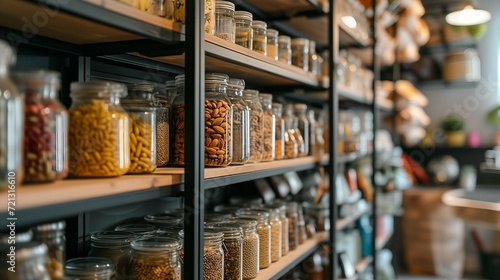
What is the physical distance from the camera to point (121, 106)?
1.01 meters

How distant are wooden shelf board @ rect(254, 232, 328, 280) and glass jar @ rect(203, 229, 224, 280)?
0.24 meters

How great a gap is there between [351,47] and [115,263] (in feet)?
7.39

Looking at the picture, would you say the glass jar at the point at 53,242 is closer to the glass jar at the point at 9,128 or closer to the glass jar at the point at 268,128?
the glass jar at the point at 9,128

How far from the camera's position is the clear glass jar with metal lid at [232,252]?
4.32ft

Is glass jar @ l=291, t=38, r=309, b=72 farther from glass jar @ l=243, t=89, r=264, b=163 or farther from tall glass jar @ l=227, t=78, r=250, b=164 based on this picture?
tall glass jar @ l=227, t=78, r=250, b=164

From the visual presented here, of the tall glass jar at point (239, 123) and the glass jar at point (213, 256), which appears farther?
the tall glass jar at point (239, 123)

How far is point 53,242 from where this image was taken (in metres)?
0.85

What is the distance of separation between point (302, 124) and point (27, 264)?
55.1 inches

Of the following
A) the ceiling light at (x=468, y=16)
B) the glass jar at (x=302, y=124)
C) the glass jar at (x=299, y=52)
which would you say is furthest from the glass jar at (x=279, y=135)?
the ceiling light at (x=468, y=16)

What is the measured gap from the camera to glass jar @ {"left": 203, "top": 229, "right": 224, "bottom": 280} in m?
1.20

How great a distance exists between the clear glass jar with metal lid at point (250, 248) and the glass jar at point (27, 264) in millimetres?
746

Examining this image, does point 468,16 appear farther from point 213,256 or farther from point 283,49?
point 213,256

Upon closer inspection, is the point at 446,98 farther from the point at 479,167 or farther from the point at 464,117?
the point at 479,167

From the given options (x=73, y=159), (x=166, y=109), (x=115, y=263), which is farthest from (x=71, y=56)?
(x=115, y=263)
